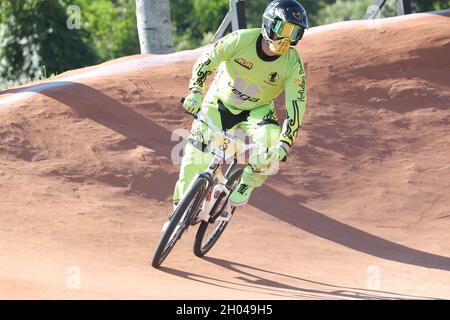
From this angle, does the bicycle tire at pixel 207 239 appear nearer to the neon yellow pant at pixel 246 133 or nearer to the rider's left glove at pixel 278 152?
the neon yellow pant at pixel 246 133

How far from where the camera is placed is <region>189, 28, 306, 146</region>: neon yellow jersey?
28.1ft

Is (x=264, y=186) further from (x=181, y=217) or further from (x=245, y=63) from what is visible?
(x=181, y=217)

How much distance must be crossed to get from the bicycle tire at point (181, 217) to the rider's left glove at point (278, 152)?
569 mm

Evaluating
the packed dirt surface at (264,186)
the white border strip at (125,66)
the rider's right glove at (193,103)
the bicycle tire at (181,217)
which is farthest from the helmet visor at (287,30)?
the white border strip at (125,66)

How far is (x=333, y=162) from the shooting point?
11.5m

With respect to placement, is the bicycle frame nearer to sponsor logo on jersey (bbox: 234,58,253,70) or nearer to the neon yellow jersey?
the neon yellow jersey

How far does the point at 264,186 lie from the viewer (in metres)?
11.0

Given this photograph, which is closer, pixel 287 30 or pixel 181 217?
pixel 181 217

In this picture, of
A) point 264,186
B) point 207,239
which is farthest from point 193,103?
point 264,186

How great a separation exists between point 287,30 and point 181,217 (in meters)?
1.78

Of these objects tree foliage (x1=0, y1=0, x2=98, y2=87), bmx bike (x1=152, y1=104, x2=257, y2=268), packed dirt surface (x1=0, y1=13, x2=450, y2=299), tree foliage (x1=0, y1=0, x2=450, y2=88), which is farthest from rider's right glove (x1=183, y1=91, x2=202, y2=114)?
tree foliage (x1=0, y1=0, x2=98, y2=87)

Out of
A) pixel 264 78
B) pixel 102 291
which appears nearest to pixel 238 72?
pixel 264 78

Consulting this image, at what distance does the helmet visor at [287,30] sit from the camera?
830 cm

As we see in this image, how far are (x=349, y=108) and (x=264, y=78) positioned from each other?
3914 mm
